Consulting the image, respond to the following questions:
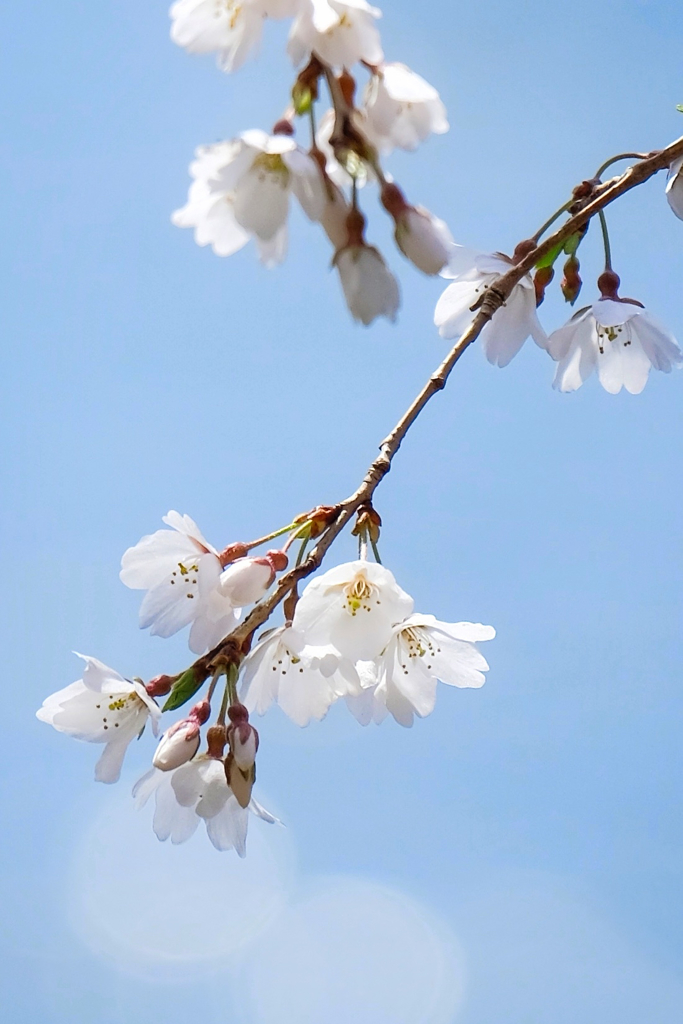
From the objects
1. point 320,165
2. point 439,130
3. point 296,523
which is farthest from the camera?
point 296,523

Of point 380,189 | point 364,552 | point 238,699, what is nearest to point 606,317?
point 364,552

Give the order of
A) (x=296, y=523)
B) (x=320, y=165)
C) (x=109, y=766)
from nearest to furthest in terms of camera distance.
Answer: (x=320, y=165), (x=296, y=523), (x=109, y=766)

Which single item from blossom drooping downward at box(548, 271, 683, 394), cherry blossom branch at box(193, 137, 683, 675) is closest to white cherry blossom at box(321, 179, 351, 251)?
cherry blossom branch at box(193, 137, 683, 675)

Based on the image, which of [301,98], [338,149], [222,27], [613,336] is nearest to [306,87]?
[301,98]

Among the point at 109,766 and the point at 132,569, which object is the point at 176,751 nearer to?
the point at 109,766

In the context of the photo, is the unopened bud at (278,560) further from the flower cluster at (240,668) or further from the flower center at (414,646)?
the flower center at (414,646)

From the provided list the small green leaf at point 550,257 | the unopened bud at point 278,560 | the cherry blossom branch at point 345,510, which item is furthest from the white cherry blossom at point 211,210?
the small green leaf at point 550,257

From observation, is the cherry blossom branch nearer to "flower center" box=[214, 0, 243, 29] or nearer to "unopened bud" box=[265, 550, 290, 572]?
"unopened bud" box=[265, 550, 290, 572]
